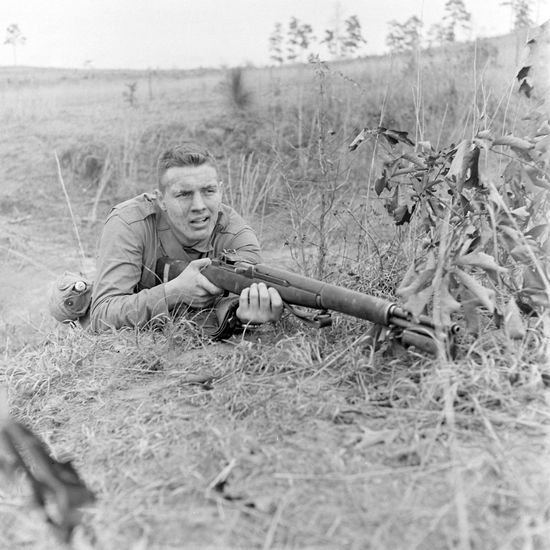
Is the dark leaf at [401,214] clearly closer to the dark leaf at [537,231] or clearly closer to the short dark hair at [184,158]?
the dark leaf at [537,231]

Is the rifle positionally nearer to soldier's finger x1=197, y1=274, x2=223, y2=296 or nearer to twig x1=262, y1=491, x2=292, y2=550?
soldier's finger x1=197, y1=274, x2=223, y2=296

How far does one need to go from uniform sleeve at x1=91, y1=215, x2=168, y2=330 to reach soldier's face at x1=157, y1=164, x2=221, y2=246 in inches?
9.0

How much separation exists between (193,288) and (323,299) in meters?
0.81

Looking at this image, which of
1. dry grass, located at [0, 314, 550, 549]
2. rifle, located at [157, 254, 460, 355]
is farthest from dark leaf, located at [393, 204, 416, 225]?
dry grass, located at [0, 314, 550, 549]

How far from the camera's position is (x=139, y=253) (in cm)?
386

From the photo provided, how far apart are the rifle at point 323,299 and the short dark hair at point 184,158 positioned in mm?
554

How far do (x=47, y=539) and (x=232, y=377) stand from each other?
3.53 ft

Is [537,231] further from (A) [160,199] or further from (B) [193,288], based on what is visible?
(A) [160,199]

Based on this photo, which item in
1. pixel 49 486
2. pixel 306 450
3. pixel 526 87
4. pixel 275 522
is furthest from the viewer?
pixel 526 87

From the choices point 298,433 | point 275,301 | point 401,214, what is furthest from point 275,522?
point 401,214

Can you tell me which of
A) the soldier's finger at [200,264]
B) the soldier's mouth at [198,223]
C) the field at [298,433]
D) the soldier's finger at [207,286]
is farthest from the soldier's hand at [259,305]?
the soldier's mouth at [198,223]

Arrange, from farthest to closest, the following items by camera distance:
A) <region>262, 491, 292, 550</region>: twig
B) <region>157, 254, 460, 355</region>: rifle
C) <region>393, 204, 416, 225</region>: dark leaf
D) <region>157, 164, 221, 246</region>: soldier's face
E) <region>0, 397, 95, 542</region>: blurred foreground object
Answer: <region>157, 164, 221, 246</region>: soldier's face, <region>393, 204, 416, 225</region>: dark leaf, <region>157, 254, 460, 355</region>: rifle, <region>262, 491, 292, 550</region>: twig, <region>0, 397, 95, 542</region>: blurred foreground object

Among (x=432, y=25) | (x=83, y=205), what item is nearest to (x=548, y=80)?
(x=83, y=205)

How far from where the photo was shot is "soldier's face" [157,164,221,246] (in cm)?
379
